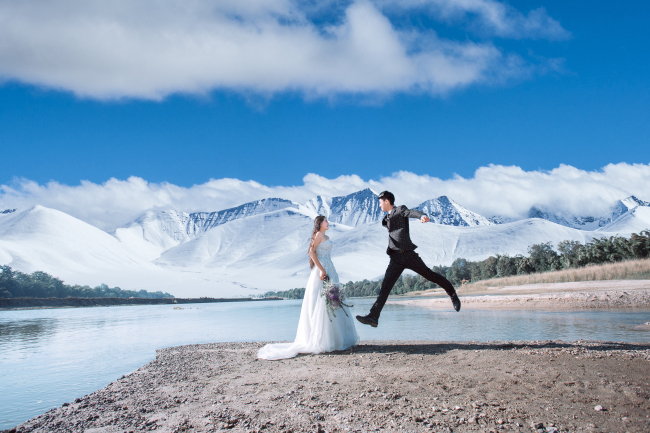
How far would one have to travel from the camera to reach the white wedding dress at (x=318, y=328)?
7793 mm

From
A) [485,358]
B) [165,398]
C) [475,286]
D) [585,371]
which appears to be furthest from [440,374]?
[475,286]

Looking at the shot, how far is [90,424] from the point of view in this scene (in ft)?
14.7

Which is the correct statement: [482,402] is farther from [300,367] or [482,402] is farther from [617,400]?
[300,367]

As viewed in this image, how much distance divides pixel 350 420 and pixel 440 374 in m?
1.99

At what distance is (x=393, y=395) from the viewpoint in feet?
14.9

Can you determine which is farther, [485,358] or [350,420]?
[485,358]

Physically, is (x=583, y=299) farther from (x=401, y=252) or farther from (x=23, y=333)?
(x=23, y=333)

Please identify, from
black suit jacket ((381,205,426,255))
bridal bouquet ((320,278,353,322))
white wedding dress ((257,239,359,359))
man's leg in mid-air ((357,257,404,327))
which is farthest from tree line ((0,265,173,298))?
black suit jacket ((381,205,426,255))

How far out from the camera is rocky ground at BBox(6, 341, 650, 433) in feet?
12.2

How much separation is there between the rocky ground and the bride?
60cm

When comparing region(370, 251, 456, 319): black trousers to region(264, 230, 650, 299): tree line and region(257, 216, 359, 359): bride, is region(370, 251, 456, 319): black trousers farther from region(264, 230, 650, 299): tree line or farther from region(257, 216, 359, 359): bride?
region(264, 230, 650, 299): tree line

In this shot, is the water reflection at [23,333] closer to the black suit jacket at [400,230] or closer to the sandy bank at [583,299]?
the black suit jacket at [400,230]

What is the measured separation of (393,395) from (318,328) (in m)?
3.40

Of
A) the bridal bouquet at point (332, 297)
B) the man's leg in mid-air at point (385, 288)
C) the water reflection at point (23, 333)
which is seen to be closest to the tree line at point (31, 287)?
the water reflection at point (23, 333)
